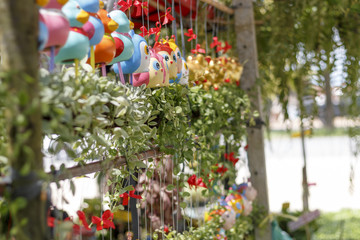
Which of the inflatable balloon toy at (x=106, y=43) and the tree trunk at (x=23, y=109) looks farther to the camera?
the inflatable balloon toy at (x=106, y=43)

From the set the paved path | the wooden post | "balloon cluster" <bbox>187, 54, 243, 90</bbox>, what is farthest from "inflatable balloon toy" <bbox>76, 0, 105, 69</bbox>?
the paved path

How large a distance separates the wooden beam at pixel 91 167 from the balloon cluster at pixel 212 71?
0.47 meters

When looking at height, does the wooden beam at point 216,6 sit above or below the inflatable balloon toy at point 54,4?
above

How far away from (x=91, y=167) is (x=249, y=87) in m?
1.45

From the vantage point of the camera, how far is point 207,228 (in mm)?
1695

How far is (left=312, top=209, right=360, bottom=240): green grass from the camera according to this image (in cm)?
290

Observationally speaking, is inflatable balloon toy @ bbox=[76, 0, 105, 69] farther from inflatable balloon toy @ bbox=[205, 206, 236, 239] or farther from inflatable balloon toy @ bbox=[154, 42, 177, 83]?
inflatable balloon toy @ bbox=[205, 206, 236, 239]

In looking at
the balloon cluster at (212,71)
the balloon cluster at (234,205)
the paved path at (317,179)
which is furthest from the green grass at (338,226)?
the balloon cluster at (212,71)

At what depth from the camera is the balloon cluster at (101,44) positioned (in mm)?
653

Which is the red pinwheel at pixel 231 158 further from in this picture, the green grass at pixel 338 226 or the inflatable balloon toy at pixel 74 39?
the inflatable balloon toy at pixel 74 39

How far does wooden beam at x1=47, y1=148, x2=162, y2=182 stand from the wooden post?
3.76 ft

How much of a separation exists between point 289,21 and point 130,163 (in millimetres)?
1724

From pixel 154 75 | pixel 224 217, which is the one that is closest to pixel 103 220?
pixel 154 75

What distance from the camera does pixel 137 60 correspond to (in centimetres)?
107
